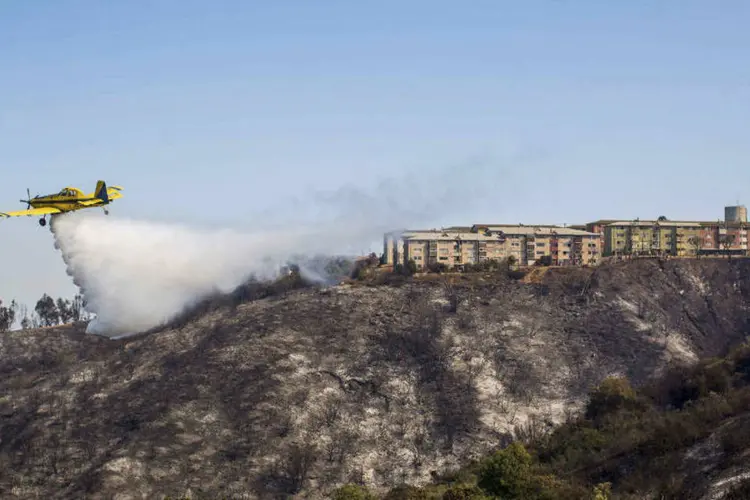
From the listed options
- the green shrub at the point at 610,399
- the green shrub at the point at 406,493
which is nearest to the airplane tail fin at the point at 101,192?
the green shrub at the point at 406,493

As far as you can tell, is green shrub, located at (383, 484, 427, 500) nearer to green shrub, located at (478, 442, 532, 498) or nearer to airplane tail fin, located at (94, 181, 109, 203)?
green shrub, located at (478, 442, 532, 498)

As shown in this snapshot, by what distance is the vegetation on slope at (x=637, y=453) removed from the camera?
345 ft

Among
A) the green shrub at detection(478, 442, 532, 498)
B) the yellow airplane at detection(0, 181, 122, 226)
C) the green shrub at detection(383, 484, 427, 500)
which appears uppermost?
the yellow airplane at detection(0, 181, 122, 226)

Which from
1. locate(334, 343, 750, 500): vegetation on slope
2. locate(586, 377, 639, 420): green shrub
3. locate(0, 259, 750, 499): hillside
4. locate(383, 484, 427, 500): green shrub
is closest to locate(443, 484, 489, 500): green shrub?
locate(334, 343, 750, 500): vegetation on slope

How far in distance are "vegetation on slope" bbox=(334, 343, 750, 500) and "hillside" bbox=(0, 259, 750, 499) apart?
55.1 feet

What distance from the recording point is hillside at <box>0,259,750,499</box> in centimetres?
15450

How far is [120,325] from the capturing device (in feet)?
562

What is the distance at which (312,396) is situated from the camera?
6772 inches

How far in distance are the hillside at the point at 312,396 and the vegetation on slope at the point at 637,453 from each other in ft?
55.1

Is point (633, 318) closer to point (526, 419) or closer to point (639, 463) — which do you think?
point (526, 419)

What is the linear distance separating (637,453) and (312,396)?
→ 2589 inches

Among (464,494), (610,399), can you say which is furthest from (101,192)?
(610,399)

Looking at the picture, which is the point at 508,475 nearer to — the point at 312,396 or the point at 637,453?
the point at 637,453

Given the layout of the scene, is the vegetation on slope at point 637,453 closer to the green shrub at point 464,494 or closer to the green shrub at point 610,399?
the green shrub at point 464,494
